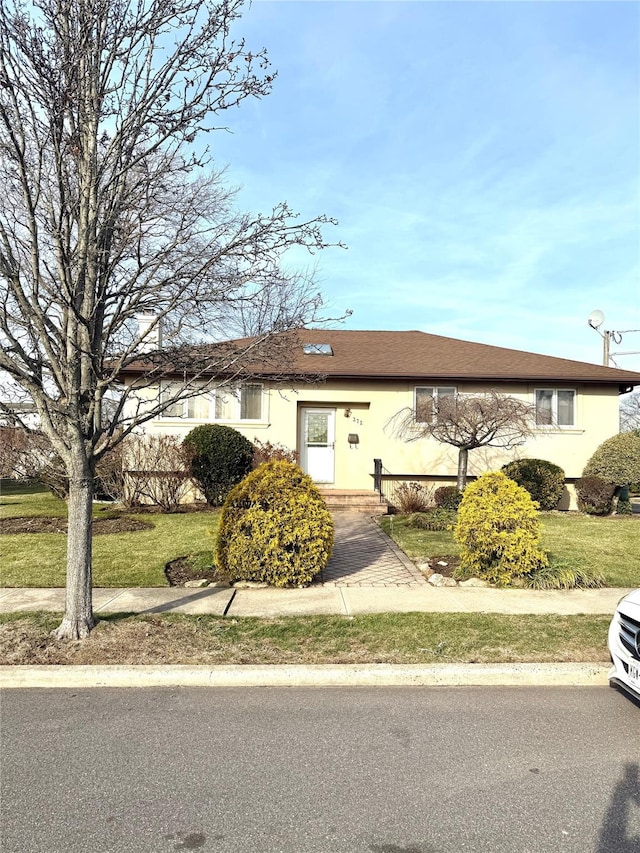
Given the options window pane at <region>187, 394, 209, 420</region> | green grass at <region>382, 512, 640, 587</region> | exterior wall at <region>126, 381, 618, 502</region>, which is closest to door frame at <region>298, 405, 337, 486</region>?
exterior wall at <region>126, 381, 618, 502</region>

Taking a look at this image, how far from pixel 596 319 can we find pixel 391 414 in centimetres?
1426

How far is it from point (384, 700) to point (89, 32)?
5.89m

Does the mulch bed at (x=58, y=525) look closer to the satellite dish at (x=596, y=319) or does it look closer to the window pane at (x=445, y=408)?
the window pane at (x=445, y=408)

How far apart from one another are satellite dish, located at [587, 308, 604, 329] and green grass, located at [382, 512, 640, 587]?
13.6m

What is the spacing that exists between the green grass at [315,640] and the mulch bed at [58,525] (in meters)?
5.15

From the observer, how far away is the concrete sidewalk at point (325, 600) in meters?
6.08

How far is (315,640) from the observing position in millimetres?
5188

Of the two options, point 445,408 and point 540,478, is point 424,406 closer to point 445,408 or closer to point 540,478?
point 445,408

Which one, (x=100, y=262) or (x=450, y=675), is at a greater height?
(x=100, y=262)

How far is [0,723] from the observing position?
3832 mm

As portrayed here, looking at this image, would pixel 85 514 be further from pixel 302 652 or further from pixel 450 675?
pixel 450 675

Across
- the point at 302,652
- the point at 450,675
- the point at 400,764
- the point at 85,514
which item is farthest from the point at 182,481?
the point at 400,764

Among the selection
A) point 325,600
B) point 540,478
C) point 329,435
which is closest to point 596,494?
point 540,478

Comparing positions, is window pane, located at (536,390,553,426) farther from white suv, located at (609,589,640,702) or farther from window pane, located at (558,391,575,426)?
white suv, located at (609,589,640,702)
